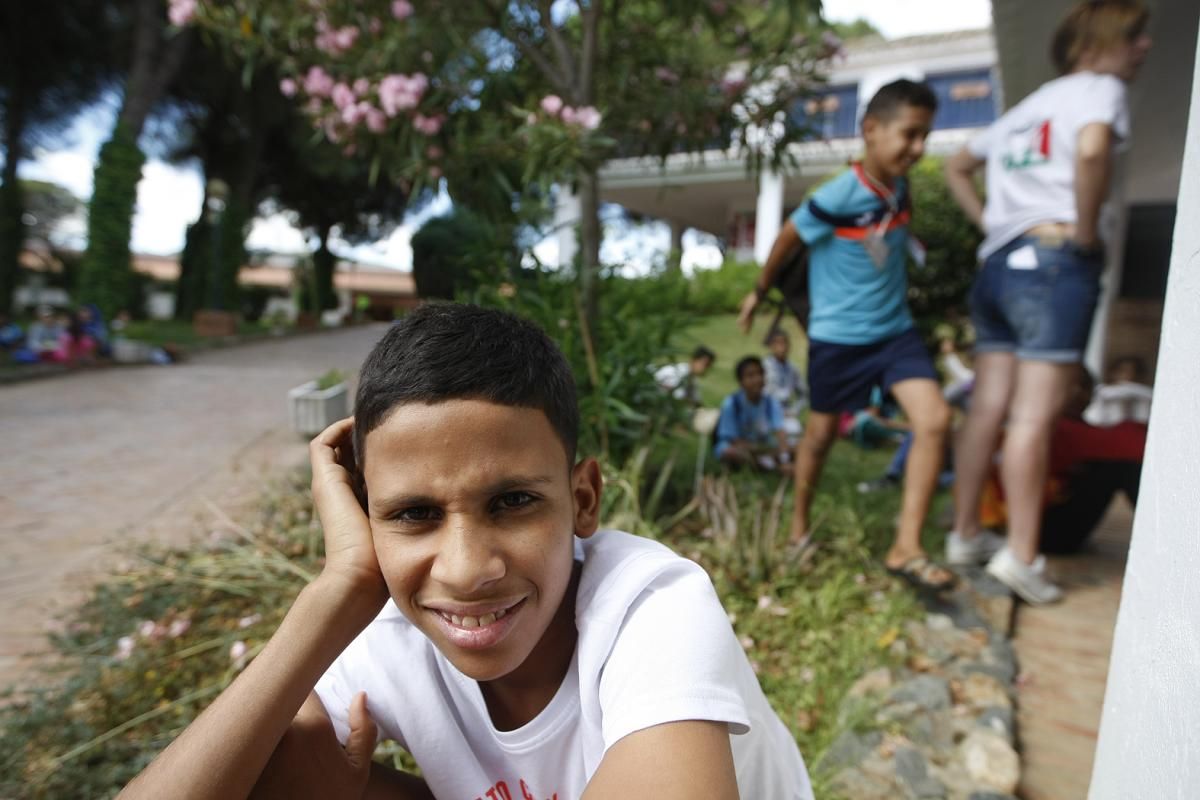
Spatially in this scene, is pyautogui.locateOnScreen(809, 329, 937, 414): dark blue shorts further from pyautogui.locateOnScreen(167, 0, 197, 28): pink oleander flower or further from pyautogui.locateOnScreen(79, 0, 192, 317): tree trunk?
pyautogui.locateOnScreen(79, 0, 192, 317): tree trunk

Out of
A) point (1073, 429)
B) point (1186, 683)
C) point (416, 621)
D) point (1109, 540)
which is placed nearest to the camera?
point (1186, 683)

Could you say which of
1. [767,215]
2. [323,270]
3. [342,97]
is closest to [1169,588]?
[342,97]

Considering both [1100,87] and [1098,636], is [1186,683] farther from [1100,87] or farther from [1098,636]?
[1100,87]

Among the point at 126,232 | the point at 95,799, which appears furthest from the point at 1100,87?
the point at 126,232

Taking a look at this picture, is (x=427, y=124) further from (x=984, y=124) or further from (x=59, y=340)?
(x=984, y=124)

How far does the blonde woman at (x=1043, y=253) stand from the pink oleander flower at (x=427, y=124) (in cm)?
224

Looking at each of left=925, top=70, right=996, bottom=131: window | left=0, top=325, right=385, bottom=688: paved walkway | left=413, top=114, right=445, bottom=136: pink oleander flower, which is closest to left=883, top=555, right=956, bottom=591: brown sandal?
left=413, top=114, right=445, bottom=136: pink oleander flower

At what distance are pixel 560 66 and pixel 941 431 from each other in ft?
8.79

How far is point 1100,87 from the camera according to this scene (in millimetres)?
2328

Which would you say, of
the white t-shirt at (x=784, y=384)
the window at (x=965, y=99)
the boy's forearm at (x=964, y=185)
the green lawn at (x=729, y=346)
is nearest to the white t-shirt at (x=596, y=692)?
the boy's forearm at (x=964, y=185)

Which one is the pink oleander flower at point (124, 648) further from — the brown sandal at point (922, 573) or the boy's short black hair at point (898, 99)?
the boy's short black hair at point (898, 99)

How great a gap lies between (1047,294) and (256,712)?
247 centimetres

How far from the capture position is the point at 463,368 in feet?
3.32

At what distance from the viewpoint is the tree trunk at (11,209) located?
14.1m
